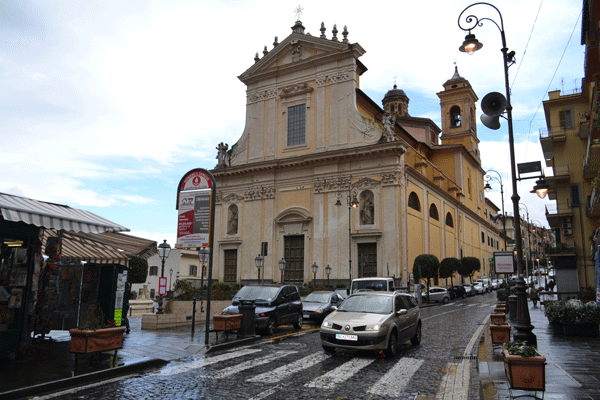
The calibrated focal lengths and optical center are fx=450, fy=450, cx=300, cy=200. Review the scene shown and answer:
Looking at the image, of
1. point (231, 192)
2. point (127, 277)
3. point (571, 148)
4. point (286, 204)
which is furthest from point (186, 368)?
point (571, 148)

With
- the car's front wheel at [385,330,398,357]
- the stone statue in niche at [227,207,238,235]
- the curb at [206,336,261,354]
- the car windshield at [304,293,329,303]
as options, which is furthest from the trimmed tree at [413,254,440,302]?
the car's front wheel at [385,330,398,357]

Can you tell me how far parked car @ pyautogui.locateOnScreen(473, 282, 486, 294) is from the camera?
153 feet

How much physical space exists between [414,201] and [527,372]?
110 feet

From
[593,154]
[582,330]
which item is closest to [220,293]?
[582,330]

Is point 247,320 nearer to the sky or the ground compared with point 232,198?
nearer to the ground

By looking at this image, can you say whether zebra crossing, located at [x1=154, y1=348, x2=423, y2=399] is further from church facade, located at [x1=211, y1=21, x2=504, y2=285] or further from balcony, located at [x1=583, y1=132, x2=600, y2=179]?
church facade, located at [x1=211, y1=21, x2=504, y2=285]

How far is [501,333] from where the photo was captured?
11180 millimetres

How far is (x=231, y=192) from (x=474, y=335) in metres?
30.8

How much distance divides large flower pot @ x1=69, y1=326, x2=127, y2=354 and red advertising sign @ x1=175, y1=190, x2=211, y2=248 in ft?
11.6

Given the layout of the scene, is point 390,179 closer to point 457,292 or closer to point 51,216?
point 457,292

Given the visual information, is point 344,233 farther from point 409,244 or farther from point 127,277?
point 127,277

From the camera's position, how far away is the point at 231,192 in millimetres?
42375

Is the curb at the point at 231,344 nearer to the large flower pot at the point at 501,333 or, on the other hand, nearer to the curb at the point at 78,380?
the curb at the point at 78,380

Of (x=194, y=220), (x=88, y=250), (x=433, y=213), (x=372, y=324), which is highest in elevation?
(x=433, y=213)
